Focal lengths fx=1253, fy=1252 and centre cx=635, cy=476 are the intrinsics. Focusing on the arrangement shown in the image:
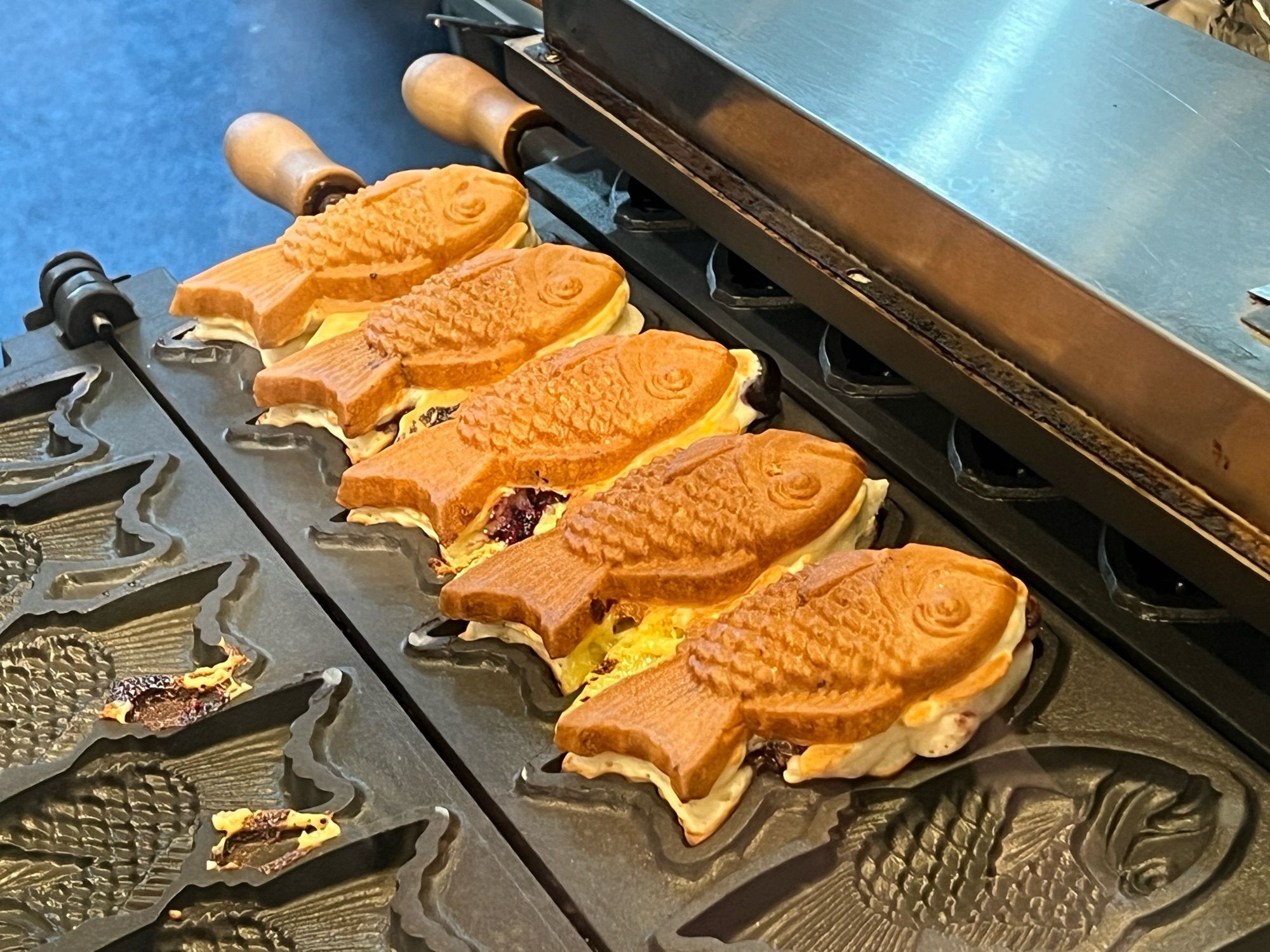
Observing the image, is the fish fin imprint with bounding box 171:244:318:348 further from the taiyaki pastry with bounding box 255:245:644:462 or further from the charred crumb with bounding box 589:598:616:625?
the charred crumb with bounding box 589:598:616:625

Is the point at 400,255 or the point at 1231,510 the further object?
the point at 400,255

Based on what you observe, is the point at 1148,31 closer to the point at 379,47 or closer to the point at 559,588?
the point at 559,588

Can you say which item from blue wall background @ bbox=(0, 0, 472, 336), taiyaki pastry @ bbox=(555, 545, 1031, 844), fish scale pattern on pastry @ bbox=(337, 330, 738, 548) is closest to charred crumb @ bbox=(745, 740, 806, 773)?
taiyaki pastry @ bbox=(555, 545, 1031, 844)

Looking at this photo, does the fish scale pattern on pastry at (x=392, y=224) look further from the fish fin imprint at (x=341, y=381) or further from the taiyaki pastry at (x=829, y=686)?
the taiyaki pastry at (x=829, y=686)

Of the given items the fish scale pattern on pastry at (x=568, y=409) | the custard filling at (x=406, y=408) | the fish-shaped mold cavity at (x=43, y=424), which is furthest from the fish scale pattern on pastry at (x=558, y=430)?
the fish-shaped mold cavity at (x=43, y=424)

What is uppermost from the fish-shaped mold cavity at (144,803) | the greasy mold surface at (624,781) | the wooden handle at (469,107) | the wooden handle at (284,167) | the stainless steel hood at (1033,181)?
the stainless steel hood at (1033,181)

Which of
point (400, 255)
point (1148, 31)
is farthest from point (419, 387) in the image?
point (1148, 31)

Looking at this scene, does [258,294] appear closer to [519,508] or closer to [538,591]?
[519,508]
